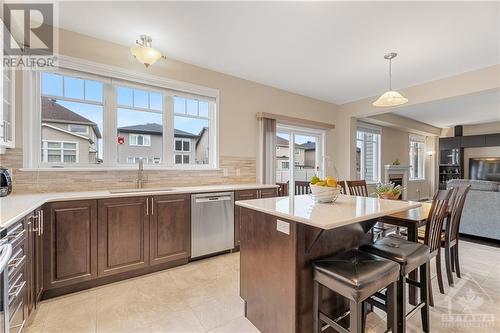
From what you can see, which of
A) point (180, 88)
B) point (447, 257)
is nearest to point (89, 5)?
point (180, 88)

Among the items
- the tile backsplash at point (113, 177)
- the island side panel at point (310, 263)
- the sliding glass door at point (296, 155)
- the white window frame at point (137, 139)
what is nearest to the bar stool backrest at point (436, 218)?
the island side panel at point (310, 263)

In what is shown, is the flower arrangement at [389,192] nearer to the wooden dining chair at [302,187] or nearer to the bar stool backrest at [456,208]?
the bar stool backrest at [456,208]

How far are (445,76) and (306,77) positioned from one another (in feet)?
7.41

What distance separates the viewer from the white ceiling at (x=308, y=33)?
2.34 metres

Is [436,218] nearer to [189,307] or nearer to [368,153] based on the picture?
[189,307]

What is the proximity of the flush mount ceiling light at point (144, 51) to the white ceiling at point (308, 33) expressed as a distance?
0.08 meters

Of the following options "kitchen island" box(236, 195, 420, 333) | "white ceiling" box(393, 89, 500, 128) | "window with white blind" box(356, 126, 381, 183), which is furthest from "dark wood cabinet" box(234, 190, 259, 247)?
"window with white blind" box(356, 126, 381, 183)

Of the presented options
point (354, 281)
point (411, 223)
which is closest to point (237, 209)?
point (411, 223)

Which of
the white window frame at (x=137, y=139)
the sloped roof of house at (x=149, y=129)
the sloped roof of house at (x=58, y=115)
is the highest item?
the sloped roof of house at (x=58, y=115)

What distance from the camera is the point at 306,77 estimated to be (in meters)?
4.12

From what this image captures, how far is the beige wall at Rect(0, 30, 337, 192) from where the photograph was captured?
264cm

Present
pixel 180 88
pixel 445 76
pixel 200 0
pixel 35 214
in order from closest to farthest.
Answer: pixel 35 214 < pixel 200 0 < pixel 180 88 < pixel 445 76

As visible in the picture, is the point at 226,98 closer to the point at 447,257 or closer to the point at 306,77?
the point at 306,77

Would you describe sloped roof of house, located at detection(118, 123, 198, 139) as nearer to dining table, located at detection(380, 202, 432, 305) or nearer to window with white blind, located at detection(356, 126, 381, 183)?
dining table, located at detection(380, 202, 432, 305)
